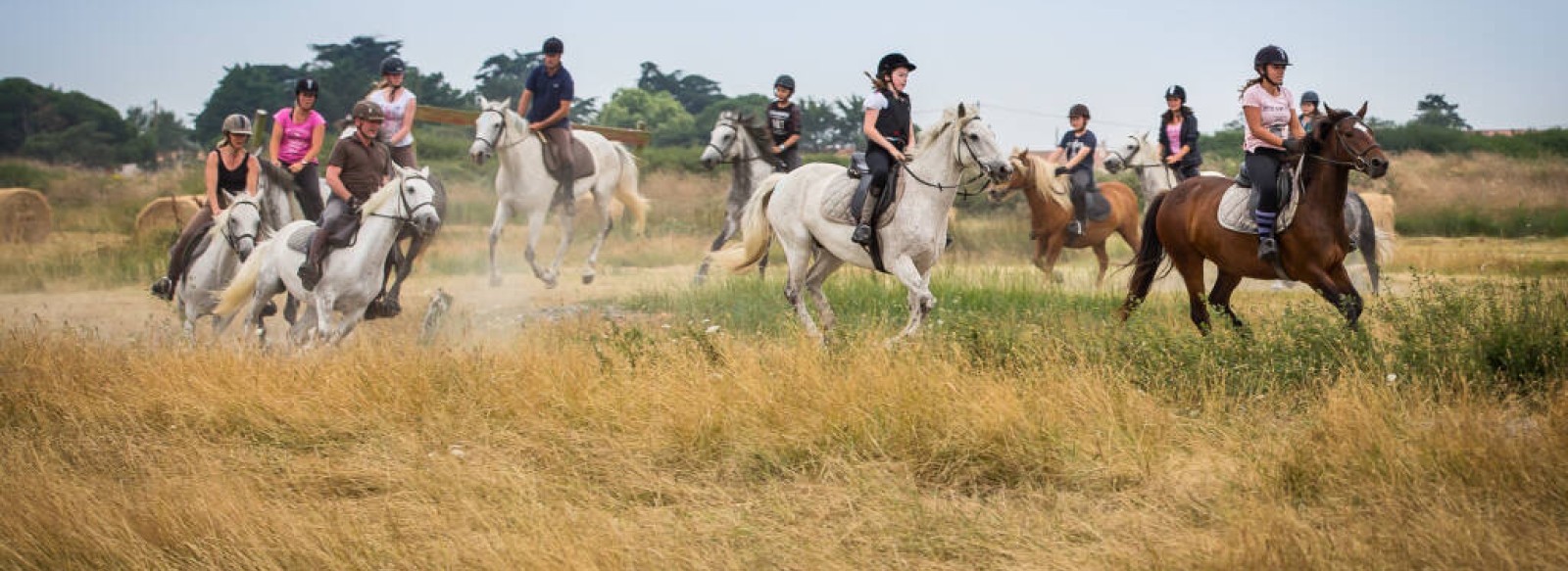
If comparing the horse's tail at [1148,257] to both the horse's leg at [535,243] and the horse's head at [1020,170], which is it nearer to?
the horse's head at [1020,170]

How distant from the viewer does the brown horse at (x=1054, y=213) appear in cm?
1578

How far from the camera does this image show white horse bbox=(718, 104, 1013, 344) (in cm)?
1011

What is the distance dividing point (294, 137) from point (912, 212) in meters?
5.58

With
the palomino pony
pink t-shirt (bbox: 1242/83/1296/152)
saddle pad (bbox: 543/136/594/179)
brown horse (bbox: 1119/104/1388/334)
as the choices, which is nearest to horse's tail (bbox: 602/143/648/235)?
saddle pad (bbox: 543/136/594/179)

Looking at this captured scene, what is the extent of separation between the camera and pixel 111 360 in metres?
9.20

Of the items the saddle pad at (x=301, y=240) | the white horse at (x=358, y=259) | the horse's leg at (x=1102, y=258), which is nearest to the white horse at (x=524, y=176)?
the saddle pad at (x=301, y=240)

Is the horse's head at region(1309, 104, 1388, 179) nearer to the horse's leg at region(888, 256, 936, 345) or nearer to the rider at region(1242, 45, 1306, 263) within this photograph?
the rider at region(1242, 45, 1306, 263)

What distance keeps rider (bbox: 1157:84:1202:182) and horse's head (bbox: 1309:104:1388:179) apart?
18.2 ft

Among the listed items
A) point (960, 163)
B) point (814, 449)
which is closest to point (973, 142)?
point (960, 163)

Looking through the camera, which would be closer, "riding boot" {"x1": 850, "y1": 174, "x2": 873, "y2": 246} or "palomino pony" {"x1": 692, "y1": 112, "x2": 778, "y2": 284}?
"riding boot" {"x1": 850, "y1": 174, "x2": 873, "y2": 246}

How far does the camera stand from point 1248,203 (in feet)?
32.3

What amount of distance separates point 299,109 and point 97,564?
23.8 ft

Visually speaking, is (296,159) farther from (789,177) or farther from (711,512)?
(711,512)

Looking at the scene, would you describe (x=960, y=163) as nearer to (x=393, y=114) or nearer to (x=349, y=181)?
(x=349, y=181)
